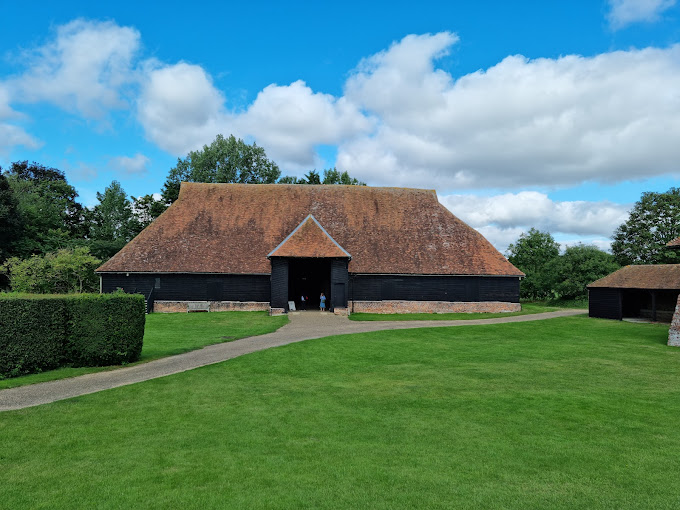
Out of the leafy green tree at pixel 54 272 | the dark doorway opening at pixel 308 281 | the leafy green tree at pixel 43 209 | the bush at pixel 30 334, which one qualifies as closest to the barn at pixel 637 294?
the dark doorway opening at pixel 308 281

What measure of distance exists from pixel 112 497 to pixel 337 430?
10.6 ft

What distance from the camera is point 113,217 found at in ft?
165

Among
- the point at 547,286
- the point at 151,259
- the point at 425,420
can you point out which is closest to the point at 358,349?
the point at 425,420

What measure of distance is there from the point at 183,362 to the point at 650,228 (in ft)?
175

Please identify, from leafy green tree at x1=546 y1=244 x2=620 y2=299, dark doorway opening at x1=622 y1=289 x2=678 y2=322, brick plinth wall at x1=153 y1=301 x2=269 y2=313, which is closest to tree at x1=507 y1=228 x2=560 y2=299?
leafy green tree at x1=546 y1=244 x2=620 y2=299

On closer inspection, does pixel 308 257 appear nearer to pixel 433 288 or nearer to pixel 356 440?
pixel 433 288

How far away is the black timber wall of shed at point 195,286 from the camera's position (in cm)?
Result: 3000

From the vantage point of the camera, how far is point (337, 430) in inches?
276

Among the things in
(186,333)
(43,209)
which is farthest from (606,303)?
(43,209)

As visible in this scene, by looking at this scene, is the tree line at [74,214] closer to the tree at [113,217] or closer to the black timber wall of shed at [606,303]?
the tree at [113,217]

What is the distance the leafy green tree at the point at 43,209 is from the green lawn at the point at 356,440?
37038mm

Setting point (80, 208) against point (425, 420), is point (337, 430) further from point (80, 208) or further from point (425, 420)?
point (80, 208)

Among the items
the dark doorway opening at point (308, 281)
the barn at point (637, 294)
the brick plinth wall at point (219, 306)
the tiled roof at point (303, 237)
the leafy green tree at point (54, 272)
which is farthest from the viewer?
the dark doorway opening at point (308, 281)

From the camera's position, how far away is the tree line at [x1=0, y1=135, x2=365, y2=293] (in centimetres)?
3316
